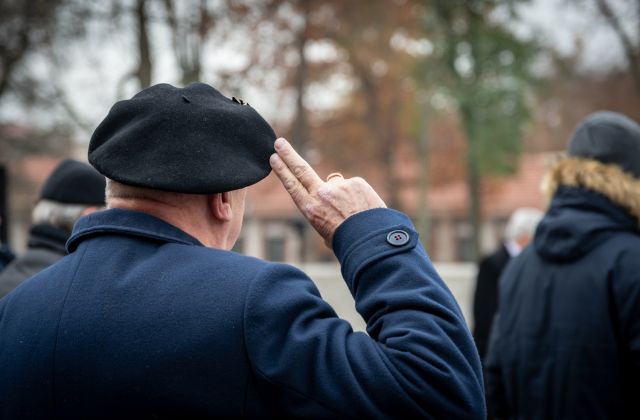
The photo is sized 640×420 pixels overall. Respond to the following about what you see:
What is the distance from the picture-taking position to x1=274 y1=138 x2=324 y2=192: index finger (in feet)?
5.63

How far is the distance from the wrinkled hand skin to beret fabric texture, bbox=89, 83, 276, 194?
41 millimetres

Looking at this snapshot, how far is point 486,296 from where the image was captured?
573cm

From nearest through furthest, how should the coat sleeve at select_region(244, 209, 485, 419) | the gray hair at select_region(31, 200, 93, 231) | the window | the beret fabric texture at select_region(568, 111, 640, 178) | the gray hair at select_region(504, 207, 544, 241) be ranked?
the coat sleeve at select_region(244, 209, 485, 419)
the beret fabric texture at select_region(568, 111, 640, 178)
the gray hair at select_region(31, 200, 93, 231)
the gray hair at select_region(504, 207, 544, 241)
the window

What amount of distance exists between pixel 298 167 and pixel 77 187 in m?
2.07

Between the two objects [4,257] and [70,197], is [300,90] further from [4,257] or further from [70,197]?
[70,197]

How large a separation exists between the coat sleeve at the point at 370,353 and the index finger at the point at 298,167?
23cm

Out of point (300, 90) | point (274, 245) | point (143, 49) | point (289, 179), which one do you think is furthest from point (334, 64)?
point (289, 179)

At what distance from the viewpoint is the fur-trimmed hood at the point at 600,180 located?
322 cm

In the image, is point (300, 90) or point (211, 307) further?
point (300, 90)

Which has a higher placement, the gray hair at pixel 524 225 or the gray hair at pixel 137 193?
the gray hair at pixel 137 193

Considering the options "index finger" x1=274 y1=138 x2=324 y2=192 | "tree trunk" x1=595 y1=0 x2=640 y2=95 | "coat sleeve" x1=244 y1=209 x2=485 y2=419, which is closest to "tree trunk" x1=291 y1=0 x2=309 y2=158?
"tree trunk" x1=595 y1=0 x2=640 y2=95

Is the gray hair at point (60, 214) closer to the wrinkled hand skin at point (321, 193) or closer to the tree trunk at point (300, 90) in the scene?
the wrinkled hand skin at point (321, 193)

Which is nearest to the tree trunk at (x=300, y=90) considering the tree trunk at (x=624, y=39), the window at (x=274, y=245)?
the tree trunk at (x=624, y=39)

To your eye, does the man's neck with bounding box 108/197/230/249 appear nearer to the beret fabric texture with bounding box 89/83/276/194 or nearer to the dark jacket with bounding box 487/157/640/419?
the beret fabric texture with bounding box 89/83/276/194
